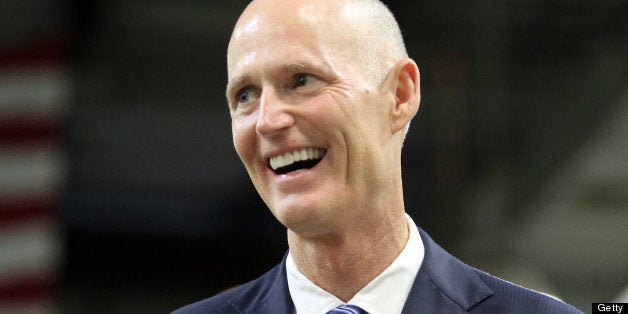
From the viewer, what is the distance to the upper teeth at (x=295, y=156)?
1561 millimetres

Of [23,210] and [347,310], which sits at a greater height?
[347,310]

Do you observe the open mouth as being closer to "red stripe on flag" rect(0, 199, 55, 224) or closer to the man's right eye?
the man's right eye

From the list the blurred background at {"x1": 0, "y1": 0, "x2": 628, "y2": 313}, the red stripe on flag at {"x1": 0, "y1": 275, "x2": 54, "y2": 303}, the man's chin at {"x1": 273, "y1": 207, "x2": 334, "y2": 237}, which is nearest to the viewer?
the man's chin at {"x1": 273, "y1": 207, "x2": 334, "y2": 237}

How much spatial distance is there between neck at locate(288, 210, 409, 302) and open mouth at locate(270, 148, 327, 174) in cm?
13

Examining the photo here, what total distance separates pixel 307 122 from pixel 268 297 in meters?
0.36

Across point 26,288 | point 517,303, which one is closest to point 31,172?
point 26,288

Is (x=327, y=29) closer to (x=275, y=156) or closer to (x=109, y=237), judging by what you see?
(x=275, y=156)

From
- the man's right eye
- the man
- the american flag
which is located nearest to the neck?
the man

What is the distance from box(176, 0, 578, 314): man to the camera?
5.11 ft

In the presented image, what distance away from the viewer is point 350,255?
5.34 feet

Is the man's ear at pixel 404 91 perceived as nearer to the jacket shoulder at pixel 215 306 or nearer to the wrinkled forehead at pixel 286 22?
the wrinkled forehead at pixel 286 22

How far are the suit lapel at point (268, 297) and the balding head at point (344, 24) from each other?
15.9 inches

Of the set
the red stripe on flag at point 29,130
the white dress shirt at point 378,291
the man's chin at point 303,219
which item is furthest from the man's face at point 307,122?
the red stripe on flag at point 29,130

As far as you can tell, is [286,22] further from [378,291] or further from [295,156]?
[378,291]
